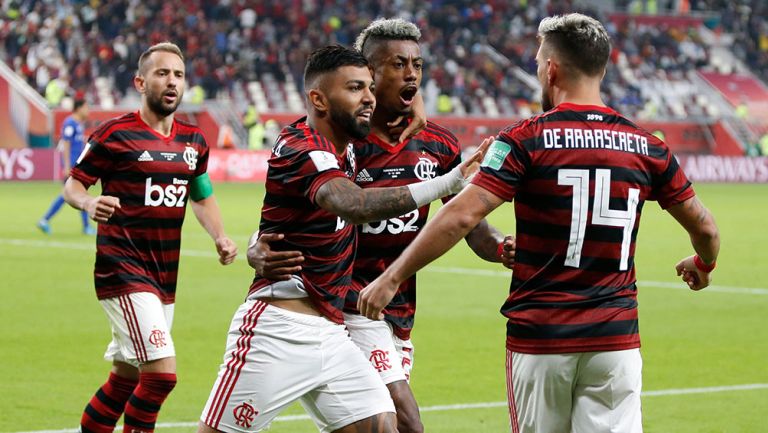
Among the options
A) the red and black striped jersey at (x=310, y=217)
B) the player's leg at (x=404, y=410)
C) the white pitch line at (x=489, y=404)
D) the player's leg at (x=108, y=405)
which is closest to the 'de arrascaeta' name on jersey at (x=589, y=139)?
the red and black striped jersey at (x=310, y=217)

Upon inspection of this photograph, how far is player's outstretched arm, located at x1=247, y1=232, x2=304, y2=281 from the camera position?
5.02 meters

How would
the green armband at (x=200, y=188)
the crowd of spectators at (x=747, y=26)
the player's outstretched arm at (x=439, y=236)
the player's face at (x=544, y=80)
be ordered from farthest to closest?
the crowd of spectators at (x=747, y=26) → the green armband at (x=200, y=188) → the player's face at (x=544, y=80) → the player's outstretched arm at (x=439, y=236)

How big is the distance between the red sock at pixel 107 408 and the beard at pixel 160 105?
155 cm

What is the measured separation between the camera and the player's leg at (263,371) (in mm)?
4938

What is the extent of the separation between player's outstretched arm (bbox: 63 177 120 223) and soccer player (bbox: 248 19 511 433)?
4.72ft

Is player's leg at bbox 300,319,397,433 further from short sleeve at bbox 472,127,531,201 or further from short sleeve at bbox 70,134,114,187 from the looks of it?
short sleeve at bbox 70,134,114,187

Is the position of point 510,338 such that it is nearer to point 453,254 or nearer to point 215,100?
point 453,254

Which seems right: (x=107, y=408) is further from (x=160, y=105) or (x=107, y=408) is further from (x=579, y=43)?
(x=579, y=43)

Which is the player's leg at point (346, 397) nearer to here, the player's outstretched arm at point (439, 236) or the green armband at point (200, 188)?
the player's outstretched arm at point (439, 236)

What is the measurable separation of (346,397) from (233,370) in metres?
0.48

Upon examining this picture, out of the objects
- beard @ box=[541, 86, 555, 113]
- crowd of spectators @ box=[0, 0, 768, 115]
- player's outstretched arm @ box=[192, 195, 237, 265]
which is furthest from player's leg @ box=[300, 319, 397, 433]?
crowd of spectators @ box=[0, 0, 768, 115]

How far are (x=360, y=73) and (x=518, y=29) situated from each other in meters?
46.1

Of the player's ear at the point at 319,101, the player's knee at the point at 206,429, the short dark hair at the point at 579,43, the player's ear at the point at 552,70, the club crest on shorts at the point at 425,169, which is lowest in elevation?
the player's knee at the point at 206,429

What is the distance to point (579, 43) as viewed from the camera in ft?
14.7
